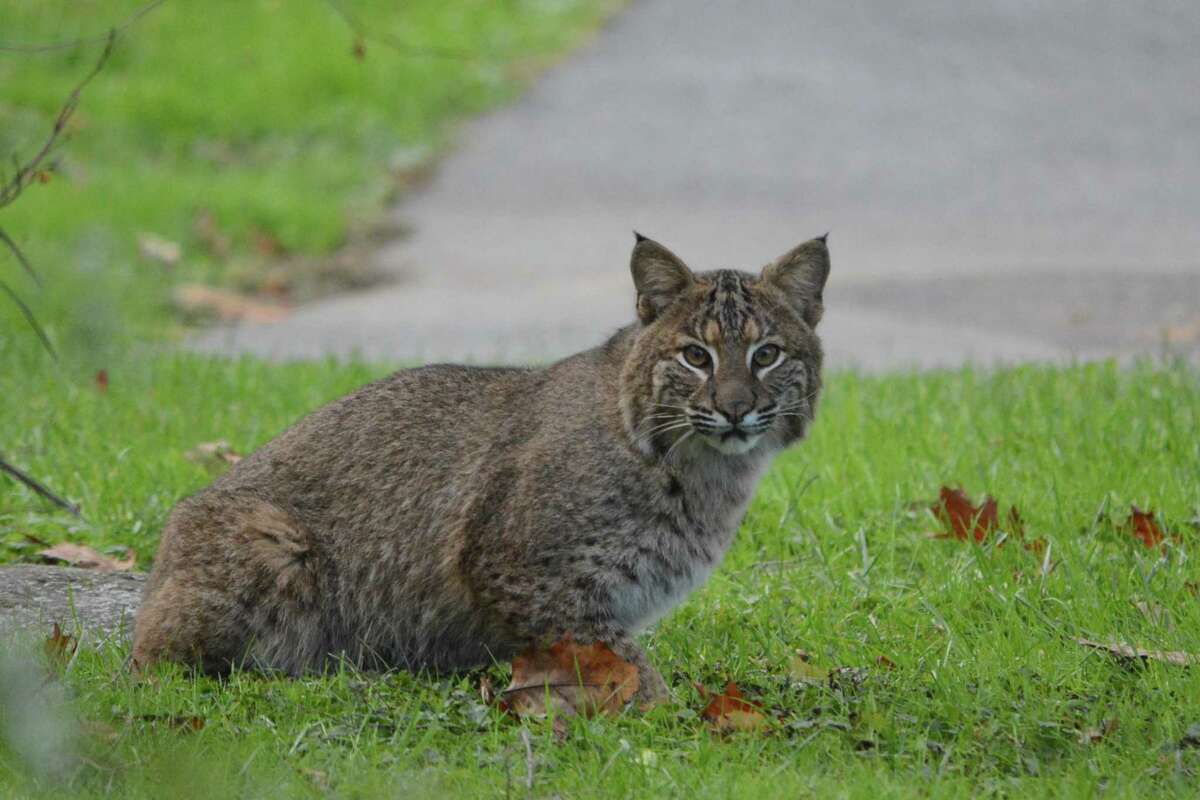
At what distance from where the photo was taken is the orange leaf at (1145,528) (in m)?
5.52

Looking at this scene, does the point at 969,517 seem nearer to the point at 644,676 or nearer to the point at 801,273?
the point at 801,273

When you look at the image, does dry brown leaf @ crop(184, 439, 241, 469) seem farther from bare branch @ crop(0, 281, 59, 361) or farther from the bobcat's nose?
the bobcat's nose

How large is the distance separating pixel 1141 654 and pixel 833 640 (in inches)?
33.6

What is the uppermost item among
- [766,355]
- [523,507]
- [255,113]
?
[255,113]

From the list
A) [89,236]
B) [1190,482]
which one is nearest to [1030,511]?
[1190,482]

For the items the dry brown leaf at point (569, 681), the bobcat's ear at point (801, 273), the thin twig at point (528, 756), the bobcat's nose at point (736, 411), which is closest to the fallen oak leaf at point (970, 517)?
the bobcat's ear at point (801, 273)

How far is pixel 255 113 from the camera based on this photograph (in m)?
15.4

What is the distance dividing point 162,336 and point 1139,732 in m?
6.68

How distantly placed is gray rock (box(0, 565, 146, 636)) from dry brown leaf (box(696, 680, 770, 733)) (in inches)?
70.0

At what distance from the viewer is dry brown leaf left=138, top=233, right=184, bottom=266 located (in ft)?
33.9

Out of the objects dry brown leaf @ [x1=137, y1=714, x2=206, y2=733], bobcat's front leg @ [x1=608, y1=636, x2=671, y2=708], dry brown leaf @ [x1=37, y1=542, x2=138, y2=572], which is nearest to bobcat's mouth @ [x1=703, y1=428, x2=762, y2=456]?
bobcat's front leg @ [x1=608, y1=636, x2=671, y2=708]

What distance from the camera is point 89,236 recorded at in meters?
1.98

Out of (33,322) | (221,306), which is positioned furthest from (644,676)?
(221,306)

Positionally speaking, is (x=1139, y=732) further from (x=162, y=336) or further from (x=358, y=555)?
(x=162, y=336)
